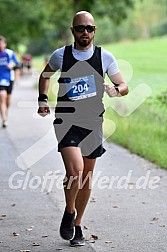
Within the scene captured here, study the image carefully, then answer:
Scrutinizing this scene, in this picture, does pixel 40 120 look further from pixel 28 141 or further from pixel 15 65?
pixel 28 141

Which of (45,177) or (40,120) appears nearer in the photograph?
(45,177)

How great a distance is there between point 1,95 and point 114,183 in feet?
23.7

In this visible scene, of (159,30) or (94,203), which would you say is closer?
(94,203)

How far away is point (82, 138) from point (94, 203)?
2.19 metres

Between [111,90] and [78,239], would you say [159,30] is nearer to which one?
[78,239]

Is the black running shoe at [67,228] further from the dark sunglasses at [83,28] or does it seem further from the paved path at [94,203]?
the dark sunglasses at [83,28]

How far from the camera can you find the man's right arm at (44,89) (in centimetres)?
650

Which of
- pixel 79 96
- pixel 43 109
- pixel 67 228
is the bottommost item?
pixel 67 228

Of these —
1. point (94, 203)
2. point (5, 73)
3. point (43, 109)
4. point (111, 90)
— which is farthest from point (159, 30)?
point (111, 90)

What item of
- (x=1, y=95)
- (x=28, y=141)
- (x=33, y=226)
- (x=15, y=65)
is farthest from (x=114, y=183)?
(x=15, y=65)

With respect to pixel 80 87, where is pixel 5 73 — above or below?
below

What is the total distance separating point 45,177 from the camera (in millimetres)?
10094

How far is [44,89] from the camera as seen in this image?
6621mm

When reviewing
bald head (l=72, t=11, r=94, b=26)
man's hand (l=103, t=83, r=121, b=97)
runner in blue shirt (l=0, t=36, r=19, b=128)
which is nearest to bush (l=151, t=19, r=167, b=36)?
runner in blue shirt (l=0, t=36, r=19, b=128)
